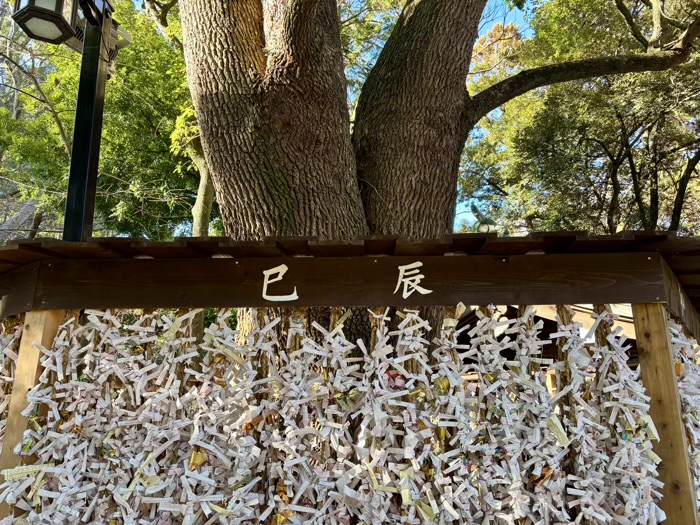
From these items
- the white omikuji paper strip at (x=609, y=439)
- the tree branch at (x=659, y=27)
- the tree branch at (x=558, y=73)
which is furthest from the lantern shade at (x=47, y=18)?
the tree branch at (x=659, y=27)

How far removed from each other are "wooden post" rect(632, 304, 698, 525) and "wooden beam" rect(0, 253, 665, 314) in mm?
147

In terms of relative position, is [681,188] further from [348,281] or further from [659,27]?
[348,281]

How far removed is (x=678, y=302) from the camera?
320 centimetres

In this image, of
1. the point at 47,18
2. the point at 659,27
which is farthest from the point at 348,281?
the point at 659,27

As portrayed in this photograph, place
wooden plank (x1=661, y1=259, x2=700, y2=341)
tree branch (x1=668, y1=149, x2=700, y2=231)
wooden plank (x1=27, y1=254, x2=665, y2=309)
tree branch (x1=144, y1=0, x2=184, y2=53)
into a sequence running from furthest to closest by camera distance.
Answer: tree branch (x1=668, y1=149, x2=700, y2=231)
tree branch (x1=144, y1=0, x2=184, y2=53)
wooden plank (x1=661, y1=259, x2=700, y2=341)
wooden plank (x1=27, y1=254, x2=665, y2=309)

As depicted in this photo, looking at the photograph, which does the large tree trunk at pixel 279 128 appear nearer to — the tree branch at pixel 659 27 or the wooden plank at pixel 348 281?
the wooden plank at pixel 348 281

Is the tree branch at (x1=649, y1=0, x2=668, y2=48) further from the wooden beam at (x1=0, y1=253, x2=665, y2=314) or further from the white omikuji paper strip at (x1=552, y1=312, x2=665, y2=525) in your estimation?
the white omikuji paper strip at (x1=552, y1=312, x2=665, y2=525)

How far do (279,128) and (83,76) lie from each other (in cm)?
134

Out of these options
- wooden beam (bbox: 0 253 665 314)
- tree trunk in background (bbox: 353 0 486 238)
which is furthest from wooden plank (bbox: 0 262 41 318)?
tree trunk in background (bbox: 353 0 486 238)

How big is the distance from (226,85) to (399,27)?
1.74 meters

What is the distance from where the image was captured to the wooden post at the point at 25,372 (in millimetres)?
2672

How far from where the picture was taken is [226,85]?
3.82 metres

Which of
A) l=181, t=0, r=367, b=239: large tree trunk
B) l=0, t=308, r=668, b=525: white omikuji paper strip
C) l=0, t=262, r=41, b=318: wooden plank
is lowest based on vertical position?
l=0, t=308, r=668, b=525: white omikuji paper strip

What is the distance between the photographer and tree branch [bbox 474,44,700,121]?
4562mm
